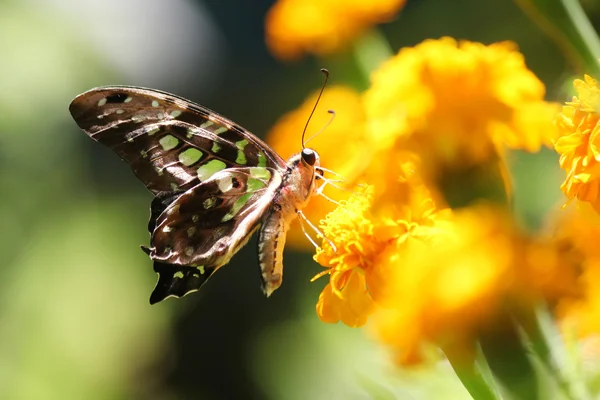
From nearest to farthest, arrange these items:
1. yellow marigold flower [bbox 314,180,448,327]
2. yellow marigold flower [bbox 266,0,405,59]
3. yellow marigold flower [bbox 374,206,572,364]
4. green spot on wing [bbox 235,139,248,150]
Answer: yellow marigold flower [bbox 374,206,572,364] < yellow marigold flower [bbox 314,180,448,327] < yellow marigold flower [bbox 266,0,405,59] < green spot on wing [bbox 235,139,248,150]

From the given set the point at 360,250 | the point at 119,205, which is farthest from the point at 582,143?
the point at 119,205

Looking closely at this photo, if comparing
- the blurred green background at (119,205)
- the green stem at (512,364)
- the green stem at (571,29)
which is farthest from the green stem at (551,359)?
the blurred green background at (119,205)

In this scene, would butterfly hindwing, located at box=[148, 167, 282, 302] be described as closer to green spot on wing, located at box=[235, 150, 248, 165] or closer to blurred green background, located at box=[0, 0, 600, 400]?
green spot on wing, located at box=[235, 150, 248, 165]

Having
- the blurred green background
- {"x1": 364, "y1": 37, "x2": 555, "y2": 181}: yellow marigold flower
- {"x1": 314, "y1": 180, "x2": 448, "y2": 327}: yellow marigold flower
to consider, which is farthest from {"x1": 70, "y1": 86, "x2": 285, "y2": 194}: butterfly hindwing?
the blurred green background

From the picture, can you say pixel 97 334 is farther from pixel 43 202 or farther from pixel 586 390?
pixel 586 390

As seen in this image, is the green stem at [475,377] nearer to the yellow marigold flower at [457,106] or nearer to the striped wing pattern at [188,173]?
the yellow marigold flower at [457,106]

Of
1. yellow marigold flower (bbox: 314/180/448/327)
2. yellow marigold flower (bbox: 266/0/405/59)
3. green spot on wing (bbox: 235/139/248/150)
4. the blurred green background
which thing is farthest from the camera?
the blurred green background

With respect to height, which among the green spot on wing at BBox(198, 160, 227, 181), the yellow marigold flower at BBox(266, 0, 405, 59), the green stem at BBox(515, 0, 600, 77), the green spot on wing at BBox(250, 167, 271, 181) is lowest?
the green spot on wing at BBox(250, 167, 271, 181)

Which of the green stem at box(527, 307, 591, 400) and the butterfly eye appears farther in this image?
the butterfly eye
